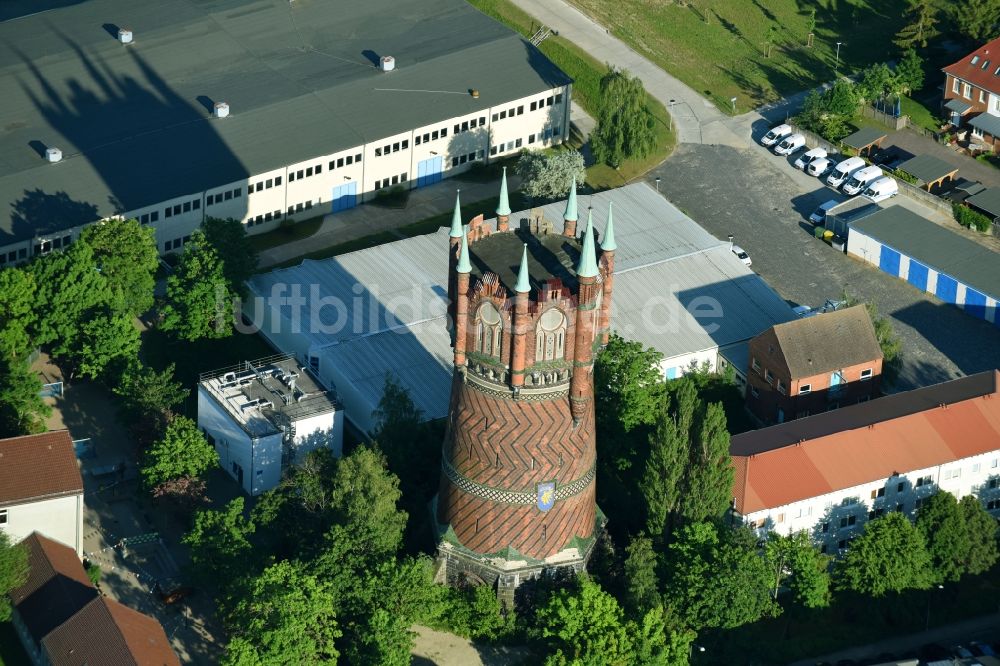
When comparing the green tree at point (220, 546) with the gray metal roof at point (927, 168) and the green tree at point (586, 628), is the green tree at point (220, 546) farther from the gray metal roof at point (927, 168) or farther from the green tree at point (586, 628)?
the gray metal roof at point (927, 168)

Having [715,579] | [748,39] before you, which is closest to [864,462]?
[715,579]

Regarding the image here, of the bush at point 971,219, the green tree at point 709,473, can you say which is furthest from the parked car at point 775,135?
the green tree at point 709,473

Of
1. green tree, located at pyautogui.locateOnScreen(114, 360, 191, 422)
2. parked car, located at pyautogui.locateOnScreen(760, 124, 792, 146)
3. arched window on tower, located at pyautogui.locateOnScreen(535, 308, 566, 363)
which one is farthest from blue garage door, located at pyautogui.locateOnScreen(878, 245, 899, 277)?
green tree, located at pyautogui.locateOnScreen(114, 360, 191, 422)

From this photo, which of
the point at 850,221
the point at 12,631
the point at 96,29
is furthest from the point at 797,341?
the point at 96,29

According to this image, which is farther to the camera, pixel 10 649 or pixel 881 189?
pixel 881 189

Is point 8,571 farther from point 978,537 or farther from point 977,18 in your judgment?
point 977,18

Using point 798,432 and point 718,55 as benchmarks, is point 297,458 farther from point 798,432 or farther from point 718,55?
point 718,55

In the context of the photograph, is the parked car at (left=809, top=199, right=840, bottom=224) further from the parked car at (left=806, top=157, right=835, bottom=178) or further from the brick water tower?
the brick water tower

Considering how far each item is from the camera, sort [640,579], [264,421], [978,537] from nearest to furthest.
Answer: [640,579] < [978,537] < [264,421]

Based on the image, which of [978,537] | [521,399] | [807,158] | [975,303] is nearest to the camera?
[521,399]
